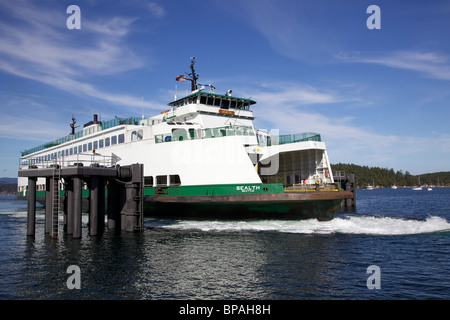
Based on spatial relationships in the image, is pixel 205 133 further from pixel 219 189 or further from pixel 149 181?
pixel 149 181

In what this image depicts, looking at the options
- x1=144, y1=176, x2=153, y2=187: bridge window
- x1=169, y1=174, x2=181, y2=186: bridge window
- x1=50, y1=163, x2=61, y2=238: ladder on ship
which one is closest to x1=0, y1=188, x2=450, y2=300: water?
x1=50, y1=163, x2=61, y2=238: ladder on ship

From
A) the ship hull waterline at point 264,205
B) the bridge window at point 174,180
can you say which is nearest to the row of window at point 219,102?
the bridge window at point 174,180

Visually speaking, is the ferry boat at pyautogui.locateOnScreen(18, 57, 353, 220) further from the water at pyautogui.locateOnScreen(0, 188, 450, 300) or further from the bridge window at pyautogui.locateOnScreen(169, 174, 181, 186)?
the water at pyautogui.locateOnScreen(0, 188, 450, 300)

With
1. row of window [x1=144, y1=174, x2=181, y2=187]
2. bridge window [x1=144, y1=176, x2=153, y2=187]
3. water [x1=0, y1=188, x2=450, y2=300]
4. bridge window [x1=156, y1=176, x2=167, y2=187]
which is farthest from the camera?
bridge window [x1=144, y1=176, x2=153, y2=187]

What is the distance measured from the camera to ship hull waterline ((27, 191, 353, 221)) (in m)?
19.2

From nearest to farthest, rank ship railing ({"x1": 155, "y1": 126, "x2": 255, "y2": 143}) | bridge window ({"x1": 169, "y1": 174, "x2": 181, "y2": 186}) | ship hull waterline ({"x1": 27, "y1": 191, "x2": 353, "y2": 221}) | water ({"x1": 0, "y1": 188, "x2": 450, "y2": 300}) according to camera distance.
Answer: water ({"x1": 0, "y1": 188, "x2": 450, "y2": 300}) → ship hull waterline ({"x1": 27, "y1": 191, "x2": 353, "y2": 221}) → ship railing ({"x1": 155, "y1": 126, "x2": 255, "y2": 143}) → bridge window ({"x1": 169, "y1": 174, "x2": 181, "y2": 186})

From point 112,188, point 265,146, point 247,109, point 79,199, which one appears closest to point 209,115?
point 247,109

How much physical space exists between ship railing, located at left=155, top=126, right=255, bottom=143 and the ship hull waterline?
3855mm

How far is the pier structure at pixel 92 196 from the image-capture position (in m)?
16.9

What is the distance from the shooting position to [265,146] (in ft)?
75.4

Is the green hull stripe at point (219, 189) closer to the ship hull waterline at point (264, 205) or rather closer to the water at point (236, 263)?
the ship hull waterline at point (264, 205)

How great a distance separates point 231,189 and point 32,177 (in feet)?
35.5

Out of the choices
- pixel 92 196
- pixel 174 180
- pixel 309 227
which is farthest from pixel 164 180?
pixel 309 227

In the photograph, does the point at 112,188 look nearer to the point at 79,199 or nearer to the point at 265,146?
the point at 79,199
